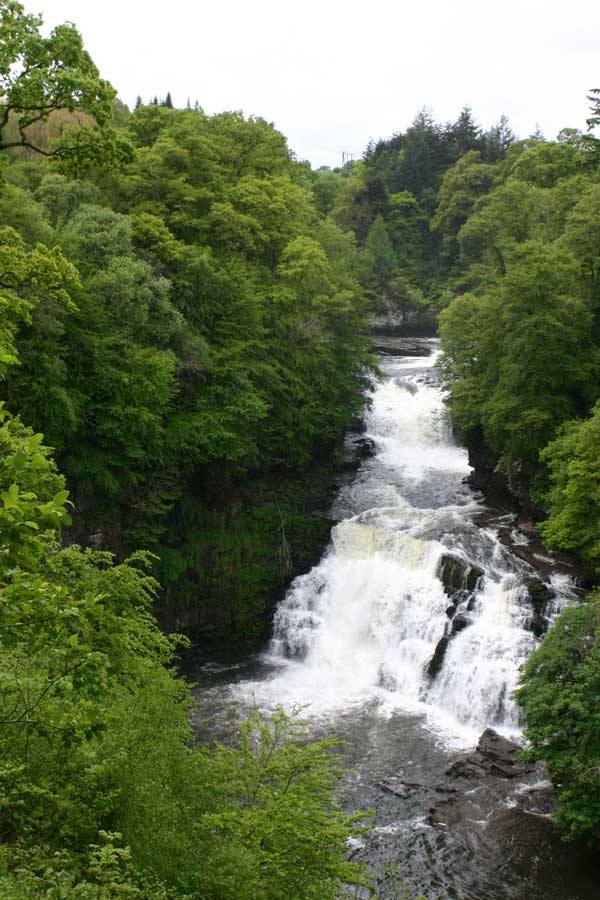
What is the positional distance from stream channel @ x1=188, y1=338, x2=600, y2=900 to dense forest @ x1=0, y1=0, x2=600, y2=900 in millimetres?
929

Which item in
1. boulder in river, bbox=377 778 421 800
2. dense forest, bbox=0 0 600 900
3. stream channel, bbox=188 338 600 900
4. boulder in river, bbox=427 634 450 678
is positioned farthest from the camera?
boulder in river, bbox=427 634 450 678

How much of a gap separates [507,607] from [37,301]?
45.8 feet

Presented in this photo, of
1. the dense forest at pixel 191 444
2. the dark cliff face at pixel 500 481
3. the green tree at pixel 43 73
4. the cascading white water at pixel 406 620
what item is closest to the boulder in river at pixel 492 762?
the cascading white water at pixel 406 620

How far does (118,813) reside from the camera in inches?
306

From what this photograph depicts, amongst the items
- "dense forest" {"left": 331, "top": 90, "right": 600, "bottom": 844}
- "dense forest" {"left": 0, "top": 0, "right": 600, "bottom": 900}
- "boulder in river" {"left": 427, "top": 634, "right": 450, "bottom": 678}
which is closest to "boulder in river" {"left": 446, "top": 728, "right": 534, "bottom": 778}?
"dense forest" {"left": 331, "top": 90, "right": 600, "bottom": 844}

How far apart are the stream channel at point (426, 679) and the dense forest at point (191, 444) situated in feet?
3.05

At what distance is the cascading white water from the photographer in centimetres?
1783

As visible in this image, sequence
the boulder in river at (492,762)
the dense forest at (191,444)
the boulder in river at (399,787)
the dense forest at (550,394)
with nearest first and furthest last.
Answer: the dense forest at (191,444), the dense forest at (550,394), the boulder in river at (399,787), the boulder in river at (492,762)

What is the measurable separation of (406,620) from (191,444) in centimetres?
805

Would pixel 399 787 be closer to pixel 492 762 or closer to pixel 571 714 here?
pixel 492 762

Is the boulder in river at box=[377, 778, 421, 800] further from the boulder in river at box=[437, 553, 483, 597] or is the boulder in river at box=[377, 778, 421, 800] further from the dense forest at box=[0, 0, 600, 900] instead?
the boulder in river at box=[437, 553, 483, 597]

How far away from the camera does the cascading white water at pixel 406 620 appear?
1783 centimetres

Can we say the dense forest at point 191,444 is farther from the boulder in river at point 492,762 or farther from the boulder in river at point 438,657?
the boulder in river at point 438,657

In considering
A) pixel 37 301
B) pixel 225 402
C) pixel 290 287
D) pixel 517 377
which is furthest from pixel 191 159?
pixel 517 377
